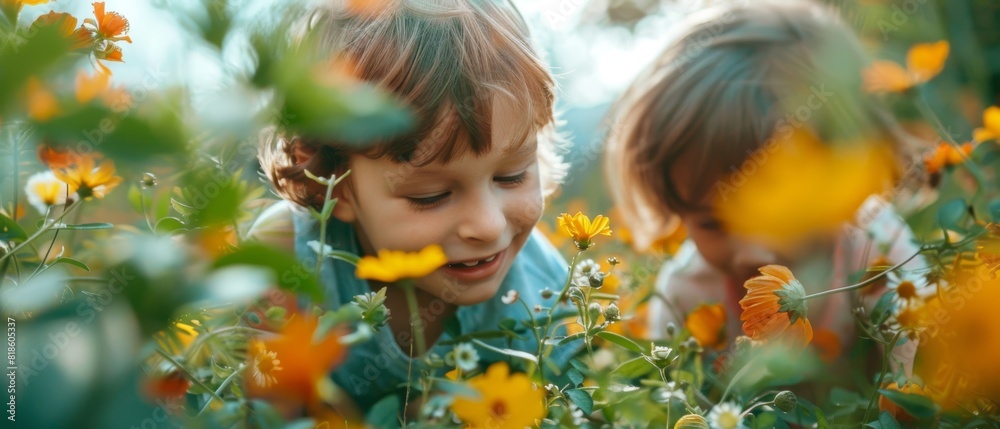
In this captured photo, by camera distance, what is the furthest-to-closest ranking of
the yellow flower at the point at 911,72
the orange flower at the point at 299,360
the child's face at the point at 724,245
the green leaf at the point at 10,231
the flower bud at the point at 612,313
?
the child's face at the point at 724,245
the yellow flower at the point at 911,72
the flower bud at the point at 612,313
the green leaf at the point at 10,231
the orange flower at the point at 299,360

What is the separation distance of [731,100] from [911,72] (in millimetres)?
252

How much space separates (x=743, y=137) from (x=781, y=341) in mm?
565

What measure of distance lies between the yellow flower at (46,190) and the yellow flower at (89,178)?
0.10ft

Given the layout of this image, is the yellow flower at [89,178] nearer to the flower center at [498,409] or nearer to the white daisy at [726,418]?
the flower center at [498,409]

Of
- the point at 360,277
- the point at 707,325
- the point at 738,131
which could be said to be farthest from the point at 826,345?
the point at 360,277

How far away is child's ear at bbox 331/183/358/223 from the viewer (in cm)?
93

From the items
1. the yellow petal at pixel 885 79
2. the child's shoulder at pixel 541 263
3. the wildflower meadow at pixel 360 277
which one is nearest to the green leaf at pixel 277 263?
the wildflower meadow at pixel 360 277

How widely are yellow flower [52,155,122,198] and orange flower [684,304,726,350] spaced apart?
2.15ft

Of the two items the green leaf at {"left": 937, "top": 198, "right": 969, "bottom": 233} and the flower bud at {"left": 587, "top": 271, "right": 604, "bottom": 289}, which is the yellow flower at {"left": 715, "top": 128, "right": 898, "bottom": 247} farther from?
the flower bud at {"left": 587, "top": 271, "right": 604, "bottom": 289}

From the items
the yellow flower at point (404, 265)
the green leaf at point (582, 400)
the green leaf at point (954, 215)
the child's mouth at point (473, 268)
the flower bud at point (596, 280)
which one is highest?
the green leaf at point (954, 215)

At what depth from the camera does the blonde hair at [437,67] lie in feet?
2.71

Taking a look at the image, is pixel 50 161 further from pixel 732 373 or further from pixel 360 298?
pixel 732 373

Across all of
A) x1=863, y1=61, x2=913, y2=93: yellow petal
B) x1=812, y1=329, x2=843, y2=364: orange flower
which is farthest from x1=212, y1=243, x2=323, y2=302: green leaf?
x1=863, y1=61, x2=913, y2=93: yellow petal

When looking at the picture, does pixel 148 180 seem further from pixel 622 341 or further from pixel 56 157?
pixel 622 341
